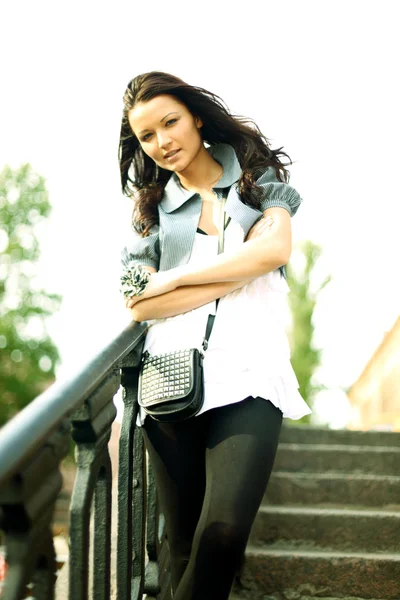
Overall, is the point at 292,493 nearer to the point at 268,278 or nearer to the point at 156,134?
the point at 268,278

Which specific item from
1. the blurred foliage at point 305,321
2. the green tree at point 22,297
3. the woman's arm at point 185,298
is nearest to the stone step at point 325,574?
the woman's arm at point 185,298

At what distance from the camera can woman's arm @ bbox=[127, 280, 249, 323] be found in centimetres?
232

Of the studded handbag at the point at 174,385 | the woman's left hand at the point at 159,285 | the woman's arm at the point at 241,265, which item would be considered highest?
the woman's arm at the point at 241,265

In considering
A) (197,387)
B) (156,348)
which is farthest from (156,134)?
(197,387)

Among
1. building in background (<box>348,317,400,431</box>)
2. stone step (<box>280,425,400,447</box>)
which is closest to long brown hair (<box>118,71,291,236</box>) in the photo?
stone step (<box>280,425,400,447</box>)

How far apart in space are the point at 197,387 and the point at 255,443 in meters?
0.24

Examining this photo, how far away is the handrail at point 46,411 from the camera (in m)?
1.16

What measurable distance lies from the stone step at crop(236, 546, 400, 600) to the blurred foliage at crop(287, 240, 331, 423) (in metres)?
16.9

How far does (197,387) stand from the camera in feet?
7.00

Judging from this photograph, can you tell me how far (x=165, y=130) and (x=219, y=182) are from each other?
269 mm

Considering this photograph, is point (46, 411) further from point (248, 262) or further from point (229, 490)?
point (248, 262)

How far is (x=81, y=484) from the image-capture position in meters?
1.64

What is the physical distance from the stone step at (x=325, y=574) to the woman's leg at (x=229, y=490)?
1249 mm

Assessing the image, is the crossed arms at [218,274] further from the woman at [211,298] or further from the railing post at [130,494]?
the railing post at [130,494]
